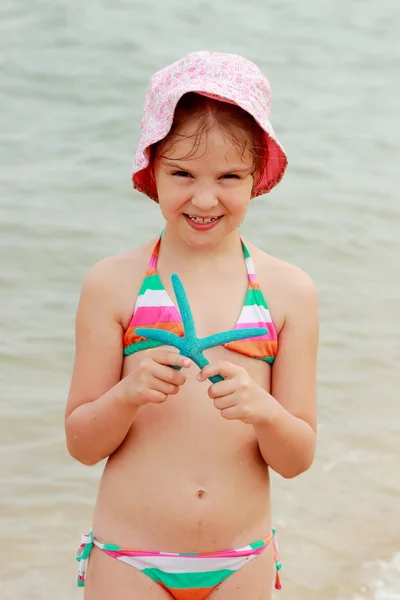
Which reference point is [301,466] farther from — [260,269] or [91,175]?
[91,175]

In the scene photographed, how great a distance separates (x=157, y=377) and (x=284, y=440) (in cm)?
40

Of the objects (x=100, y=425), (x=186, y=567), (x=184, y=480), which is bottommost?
(x=186, y=567)

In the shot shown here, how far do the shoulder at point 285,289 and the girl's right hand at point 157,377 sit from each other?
40cm

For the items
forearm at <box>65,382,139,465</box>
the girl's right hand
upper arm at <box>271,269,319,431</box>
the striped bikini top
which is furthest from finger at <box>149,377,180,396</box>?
upper arm at <box>271,269,319,431</box>

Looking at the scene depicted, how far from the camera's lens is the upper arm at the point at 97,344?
261 centimetres

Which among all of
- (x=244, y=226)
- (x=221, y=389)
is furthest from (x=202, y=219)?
(x=244, y=226)

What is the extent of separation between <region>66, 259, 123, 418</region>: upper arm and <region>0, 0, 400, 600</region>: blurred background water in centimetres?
159

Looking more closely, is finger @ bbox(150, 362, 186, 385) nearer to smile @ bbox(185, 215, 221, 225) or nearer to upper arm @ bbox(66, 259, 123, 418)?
upper arm @ bbox(66, 259, 123, 418)

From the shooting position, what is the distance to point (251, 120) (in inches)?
103

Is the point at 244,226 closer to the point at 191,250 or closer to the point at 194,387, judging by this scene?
the point at 191,250

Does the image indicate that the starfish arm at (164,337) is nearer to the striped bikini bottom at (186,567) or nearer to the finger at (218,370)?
the finger at (218,370)

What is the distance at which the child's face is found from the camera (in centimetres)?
251

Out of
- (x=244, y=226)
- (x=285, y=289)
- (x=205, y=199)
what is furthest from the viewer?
(x=244, y=226)

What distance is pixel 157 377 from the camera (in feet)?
7.75
